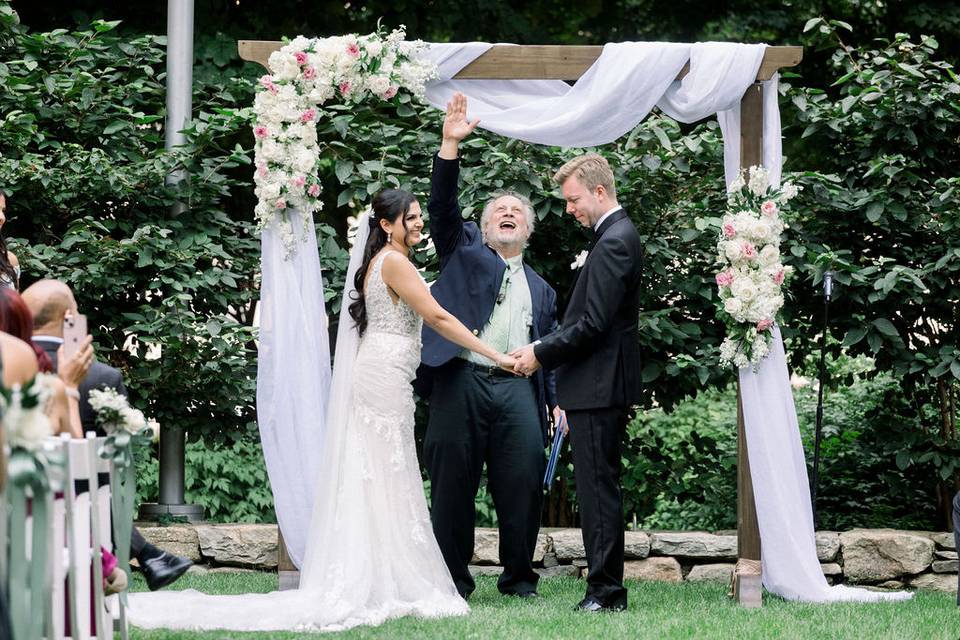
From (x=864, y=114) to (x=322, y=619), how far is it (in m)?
4.12

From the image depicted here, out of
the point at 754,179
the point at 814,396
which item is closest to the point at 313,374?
the point at 754,179

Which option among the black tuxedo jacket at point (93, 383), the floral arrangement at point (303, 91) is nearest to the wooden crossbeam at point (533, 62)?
the floral arrangement at point (303, 91)

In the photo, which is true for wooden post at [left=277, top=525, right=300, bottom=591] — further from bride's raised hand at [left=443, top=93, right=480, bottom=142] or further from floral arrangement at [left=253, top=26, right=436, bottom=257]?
bride's raised hand at [left=443, top=93, right=480, bottom=142]

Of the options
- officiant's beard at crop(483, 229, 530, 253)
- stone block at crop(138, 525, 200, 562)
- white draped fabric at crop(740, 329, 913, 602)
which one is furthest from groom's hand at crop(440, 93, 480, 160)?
stone block at crop(138, 525, 200, 562)

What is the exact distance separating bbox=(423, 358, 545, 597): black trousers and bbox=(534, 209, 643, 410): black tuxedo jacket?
0.44 meters

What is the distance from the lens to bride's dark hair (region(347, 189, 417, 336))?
5605 mm

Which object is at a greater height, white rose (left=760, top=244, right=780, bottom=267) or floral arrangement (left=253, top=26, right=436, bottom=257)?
floral arrangement (left=253, top=26, right=436, bottom=257)

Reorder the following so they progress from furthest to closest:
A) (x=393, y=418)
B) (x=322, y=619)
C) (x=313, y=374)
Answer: (x=313, y=374) < (x=393, y=418) < (x=322, y=619)

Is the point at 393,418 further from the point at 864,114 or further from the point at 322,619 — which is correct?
the point at 864,114

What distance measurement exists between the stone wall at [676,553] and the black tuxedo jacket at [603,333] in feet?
5.42

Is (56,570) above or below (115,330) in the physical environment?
below

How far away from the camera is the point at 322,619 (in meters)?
4.90

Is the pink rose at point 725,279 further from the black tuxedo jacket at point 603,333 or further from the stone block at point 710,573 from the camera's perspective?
the stone block at point 710,573

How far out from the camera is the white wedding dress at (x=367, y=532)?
4988 mm
